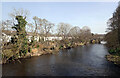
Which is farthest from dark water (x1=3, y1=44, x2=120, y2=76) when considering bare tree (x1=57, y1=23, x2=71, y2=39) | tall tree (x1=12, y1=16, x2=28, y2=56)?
bare tree (x1=57, y1=23, x2=71, y2=39)

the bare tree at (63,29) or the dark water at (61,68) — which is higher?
the bare tree at (63,29)

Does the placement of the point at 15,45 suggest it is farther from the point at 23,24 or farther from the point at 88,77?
the point at 88,77

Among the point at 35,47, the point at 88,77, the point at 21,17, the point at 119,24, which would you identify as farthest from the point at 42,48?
the point at 119,24

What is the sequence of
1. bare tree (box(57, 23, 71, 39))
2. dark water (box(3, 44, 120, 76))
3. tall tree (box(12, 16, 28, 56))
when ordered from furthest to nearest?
bare tree (box(57, 23, 71, 39)), tall tree (box(12, 16, 28, 56)), dark water (box(3, 44, 120, 76))

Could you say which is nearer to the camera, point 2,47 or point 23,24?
point 2,47

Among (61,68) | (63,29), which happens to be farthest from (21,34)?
(63,29)

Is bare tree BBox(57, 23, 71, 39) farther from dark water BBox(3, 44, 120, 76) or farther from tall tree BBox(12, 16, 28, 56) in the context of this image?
dark water BBox(3, 44, 120, 76)

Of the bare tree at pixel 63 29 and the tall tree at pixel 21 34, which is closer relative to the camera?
the tall tree at pixel 21 34

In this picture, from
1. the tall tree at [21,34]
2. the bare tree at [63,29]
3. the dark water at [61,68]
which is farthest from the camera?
the bare tree at [63,29]

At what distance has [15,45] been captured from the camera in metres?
15.8

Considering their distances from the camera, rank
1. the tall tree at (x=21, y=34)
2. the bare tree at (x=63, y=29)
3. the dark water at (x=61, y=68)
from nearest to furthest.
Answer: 1. the dark water at (x=61, y=68)
2. the tall tree at (x=21, y=34)
3. the bare tree at (x=63, y=29)

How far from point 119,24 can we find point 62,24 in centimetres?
3135

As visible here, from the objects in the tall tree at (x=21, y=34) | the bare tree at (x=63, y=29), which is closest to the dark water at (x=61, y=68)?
the tall tree at (x=21, y=34)

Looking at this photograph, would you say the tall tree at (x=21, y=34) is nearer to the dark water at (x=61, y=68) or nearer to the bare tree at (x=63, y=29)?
the dark water at (x=61, y=68)
